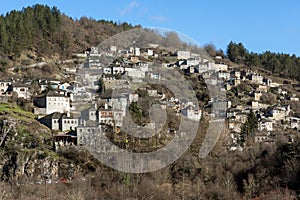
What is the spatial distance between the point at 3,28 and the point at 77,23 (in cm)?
1607

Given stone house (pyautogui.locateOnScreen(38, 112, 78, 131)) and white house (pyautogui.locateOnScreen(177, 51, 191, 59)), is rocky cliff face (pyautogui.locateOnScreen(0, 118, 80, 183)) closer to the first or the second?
stone house (pyautogui.locateOnScreen(38, 112, 78, 131))

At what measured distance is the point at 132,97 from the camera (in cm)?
2612

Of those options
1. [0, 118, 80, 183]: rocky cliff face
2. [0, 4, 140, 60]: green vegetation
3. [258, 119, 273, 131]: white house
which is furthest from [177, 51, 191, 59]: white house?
[0, 118, 80, 183]: rocky cliff face

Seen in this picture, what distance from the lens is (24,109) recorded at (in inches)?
939

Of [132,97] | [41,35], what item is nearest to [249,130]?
[132,97]

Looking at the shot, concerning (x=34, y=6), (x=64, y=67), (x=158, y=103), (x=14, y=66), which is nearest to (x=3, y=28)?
(x=14, y=66)

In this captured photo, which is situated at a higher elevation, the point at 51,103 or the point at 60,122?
the point at 51,103

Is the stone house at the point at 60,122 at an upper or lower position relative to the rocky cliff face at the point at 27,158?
upper

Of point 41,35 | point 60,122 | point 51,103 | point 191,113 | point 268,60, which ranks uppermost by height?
point 41,35

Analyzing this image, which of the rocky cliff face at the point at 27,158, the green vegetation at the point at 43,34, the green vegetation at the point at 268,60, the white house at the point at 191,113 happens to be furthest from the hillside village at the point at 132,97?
the green vegetation at the point at 268,60

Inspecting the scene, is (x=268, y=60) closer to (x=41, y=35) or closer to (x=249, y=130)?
(x=41, y=35)

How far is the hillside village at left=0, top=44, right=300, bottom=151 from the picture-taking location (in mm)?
22547

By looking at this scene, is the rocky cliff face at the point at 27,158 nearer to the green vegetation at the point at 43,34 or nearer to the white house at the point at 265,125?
the green vegetation at the point at 43,34

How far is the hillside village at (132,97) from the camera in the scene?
888 inches
